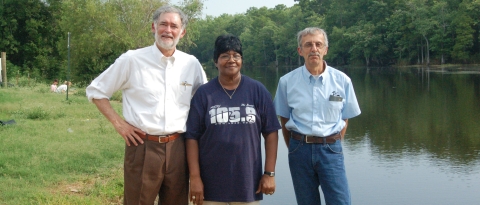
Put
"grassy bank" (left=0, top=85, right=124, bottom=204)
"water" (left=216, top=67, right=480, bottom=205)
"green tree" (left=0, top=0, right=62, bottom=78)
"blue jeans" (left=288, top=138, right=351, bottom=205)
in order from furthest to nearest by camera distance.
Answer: "green tree" (left=0, top=0, right=62, bottom=78), "water" (left=216, top=67, right=480, bottom=205), "grassy bank" (left=0, top=85, right=124, bottom=204), "blue jeans" (left=288, top=138, right=351, bottom=205)

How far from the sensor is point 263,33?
7119 cm

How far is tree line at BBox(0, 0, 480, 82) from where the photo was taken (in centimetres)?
2389

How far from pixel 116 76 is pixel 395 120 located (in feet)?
42.8

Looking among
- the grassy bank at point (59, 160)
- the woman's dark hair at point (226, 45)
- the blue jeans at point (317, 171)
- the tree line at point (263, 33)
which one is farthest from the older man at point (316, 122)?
the tree line at point (263, 33)

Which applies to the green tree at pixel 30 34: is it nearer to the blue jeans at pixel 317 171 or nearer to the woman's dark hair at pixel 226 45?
the blue jeans at pixel 317 171

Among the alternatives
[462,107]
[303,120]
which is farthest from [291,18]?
[303,120]

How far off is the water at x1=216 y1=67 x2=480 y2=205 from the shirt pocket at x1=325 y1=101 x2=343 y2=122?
387 centimetres

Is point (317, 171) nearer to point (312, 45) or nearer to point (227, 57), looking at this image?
point (312, 45)

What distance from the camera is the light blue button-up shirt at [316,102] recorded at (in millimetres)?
3768

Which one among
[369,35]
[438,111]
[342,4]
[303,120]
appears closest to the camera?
[303,120]

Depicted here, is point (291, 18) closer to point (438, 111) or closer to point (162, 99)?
point (438, 111)

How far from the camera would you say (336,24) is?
62125mm

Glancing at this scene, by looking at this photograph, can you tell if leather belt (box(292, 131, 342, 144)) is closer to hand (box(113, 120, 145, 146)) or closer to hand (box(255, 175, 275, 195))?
hand (box(255, 175, 275, 195))

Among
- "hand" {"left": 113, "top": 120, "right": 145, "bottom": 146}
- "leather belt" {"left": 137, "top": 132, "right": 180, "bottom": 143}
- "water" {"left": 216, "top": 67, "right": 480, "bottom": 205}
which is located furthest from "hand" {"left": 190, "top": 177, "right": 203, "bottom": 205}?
"water" {"left": 216, "top": 67, "right": 480, "bottom": 205}
